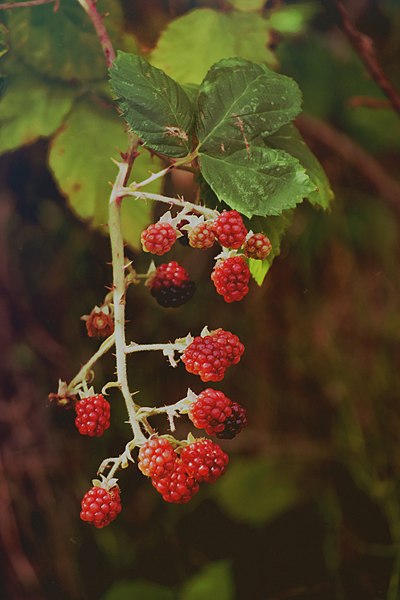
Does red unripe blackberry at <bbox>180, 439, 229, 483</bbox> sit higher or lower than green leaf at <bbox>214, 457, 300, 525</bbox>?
higher

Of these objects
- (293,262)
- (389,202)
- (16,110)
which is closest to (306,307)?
(293,262)

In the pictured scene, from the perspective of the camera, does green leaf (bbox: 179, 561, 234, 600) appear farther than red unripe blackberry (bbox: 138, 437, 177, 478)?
Yes

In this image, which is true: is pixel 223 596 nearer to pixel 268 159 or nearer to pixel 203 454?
pixel 203 454

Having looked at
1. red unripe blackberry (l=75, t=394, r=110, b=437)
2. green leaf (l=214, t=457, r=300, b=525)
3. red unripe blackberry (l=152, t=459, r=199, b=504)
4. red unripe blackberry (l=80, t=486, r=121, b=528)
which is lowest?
green leaf (l=214, t=457, r=300, b=525)

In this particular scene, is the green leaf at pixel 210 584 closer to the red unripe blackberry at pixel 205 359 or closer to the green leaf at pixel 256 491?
the green leaf at pixel 256 491

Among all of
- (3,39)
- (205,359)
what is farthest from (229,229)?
(3,39)

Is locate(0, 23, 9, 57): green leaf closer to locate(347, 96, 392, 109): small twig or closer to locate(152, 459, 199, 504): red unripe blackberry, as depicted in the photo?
locate(347, 96, 392, 109): small twig

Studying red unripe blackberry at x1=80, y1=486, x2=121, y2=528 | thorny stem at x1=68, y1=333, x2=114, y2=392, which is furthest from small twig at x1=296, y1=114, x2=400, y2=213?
red unripe blackberry at x1=80, y1=486, x2=121, y2=528
